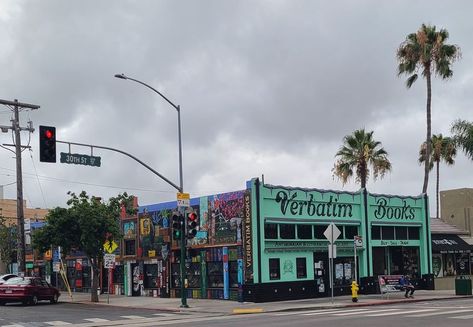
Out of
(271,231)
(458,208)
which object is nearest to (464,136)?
(458,208)

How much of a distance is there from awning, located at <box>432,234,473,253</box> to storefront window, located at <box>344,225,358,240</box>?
7.37 meters

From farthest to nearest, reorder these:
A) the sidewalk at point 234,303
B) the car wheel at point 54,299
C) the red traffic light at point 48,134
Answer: the car wheel at point 54,299 < the sidewalk at point 234,303 < the red traffic light at point 48,134

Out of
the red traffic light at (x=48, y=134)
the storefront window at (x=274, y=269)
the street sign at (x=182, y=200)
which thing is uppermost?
the red traffic light at (x=48, y=134)

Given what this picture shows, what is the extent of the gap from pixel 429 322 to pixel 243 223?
46.9 feet

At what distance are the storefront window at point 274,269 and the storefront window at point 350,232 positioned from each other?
5.51 metres

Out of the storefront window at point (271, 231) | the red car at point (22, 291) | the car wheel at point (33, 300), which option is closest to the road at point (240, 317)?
the red car at point (22, 291)

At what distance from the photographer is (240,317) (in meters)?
22.8

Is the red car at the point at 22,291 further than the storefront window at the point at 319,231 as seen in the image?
No

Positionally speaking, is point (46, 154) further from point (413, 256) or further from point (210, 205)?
point (413, 256)

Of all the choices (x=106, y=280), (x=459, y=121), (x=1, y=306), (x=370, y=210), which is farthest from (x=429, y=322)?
(x=459, y=121)

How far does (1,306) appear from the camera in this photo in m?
31.2

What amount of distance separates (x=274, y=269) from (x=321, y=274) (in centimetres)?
347

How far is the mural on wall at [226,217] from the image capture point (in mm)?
31127

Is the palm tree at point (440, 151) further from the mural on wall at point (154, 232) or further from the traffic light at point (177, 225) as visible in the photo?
the traffic light at point (177, 225)
